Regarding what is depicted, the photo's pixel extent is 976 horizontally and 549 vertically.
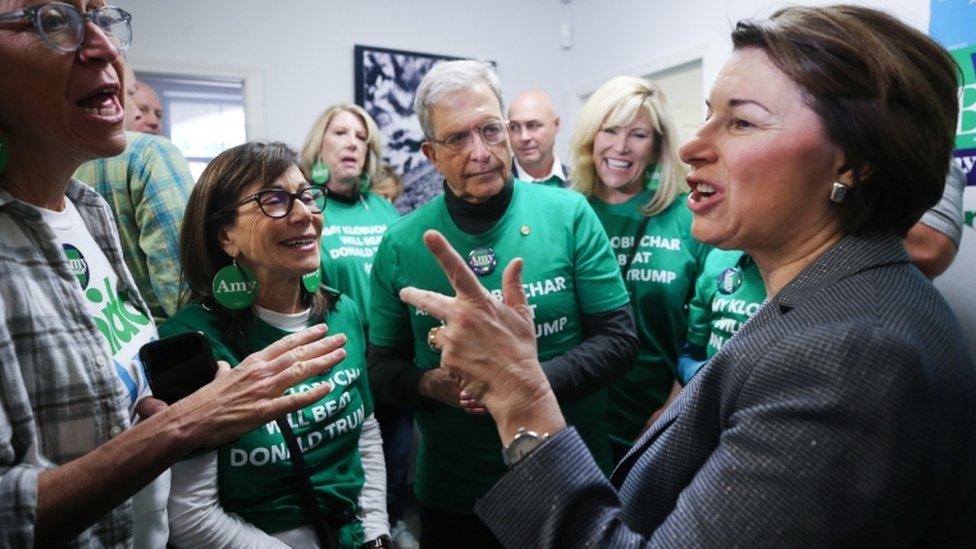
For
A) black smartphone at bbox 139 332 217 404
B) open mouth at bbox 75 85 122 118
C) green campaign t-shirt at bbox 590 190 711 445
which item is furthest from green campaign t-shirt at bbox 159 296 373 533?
green campaign t-shirt at bbox 590 190 711 445

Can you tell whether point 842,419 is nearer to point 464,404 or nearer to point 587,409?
point 464,404

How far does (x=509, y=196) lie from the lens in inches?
74.2

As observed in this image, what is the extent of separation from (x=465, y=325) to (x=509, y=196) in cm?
103

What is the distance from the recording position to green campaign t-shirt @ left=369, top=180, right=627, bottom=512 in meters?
1.79

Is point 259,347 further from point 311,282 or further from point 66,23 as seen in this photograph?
point 66,23

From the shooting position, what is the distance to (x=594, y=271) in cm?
186

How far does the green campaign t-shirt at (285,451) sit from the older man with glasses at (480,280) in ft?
0.67

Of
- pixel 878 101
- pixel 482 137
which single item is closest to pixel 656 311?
pixel 482 137

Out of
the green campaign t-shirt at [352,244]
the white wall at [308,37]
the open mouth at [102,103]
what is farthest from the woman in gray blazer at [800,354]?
the white wall at [308,37]

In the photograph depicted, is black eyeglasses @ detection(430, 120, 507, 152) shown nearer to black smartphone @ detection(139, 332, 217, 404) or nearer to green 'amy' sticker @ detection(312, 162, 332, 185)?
black smartphone @ detection(139, 332, 217, 404)

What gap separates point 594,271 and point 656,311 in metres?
0.56

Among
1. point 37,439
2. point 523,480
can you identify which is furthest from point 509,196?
point 37,439

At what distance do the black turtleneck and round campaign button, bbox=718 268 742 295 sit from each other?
690mm

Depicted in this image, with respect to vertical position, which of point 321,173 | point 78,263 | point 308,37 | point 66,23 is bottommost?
point 78,263
